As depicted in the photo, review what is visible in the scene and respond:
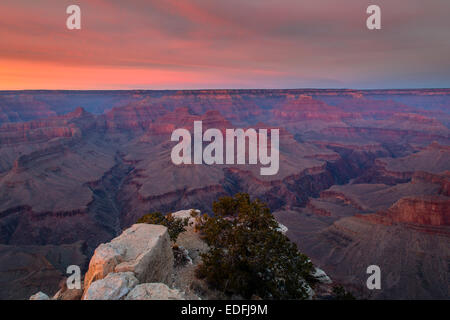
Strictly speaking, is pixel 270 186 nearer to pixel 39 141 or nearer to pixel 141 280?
pixel 141 280

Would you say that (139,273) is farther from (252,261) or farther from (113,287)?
(252,261)

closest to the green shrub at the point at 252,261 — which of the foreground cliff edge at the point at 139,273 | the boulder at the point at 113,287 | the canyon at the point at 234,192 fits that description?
the foreground cliff edge at the point at 139,273

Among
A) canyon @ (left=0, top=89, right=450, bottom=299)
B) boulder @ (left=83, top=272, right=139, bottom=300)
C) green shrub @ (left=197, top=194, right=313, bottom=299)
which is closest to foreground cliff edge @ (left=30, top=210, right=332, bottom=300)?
boulder @ (left=83, top=272, right=139, bottom=300)

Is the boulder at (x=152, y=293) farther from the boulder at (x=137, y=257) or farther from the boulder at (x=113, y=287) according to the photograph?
the boulder at (x=137, y=257)

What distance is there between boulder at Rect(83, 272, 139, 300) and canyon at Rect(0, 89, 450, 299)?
106 ft

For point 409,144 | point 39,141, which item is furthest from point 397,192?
point 39,141

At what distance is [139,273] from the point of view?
13.6 metres

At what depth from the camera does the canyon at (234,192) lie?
4300 centimetres

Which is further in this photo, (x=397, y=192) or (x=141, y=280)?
(x=397, y=192)

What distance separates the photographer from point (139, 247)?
606 inches

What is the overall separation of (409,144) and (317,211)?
127 m

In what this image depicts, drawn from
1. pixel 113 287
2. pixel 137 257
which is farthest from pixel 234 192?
pixel 113 287

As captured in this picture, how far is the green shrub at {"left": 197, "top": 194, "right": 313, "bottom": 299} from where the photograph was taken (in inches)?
624

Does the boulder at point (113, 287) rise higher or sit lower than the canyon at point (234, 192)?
higher
